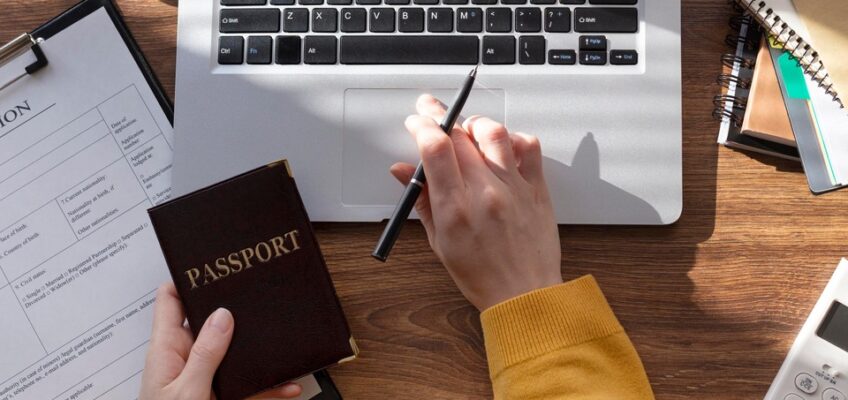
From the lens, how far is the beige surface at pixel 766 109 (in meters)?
0.66

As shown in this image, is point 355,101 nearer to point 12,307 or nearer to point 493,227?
point 493,227

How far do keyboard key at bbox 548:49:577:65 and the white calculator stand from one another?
0.31 meters

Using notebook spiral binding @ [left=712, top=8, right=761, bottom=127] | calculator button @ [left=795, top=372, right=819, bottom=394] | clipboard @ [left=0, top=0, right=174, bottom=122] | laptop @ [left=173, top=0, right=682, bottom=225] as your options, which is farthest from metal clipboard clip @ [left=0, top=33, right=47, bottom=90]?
calculator button @ [left=795, top=372, right=819, bottom=394]

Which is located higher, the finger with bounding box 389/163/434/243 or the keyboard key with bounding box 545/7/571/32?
the keyboard key with bounding box 545/7/571/32

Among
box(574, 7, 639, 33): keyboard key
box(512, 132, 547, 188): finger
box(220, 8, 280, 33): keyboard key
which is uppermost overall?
box(220, 8, 280, 33): keyboard key

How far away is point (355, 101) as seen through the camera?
26.6 inches

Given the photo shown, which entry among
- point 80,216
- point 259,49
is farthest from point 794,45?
point 80,216

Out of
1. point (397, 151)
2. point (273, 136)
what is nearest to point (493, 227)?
point (397, 151)

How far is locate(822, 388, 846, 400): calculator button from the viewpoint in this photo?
2.06 ft

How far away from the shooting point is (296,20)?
68 centimetres

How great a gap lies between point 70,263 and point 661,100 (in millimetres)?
587

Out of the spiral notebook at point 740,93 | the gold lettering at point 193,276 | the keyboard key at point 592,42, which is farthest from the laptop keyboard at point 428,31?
the gold lettering at point 193,276

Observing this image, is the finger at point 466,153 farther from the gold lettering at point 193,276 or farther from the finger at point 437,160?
the gold lettering at point 193,276

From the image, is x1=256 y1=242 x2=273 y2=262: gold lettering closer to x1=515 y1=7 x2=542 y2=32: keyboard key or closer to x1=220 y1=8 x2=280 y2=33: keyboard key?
x1=220 y1=8 x2=280 y2=33: keyboard key
